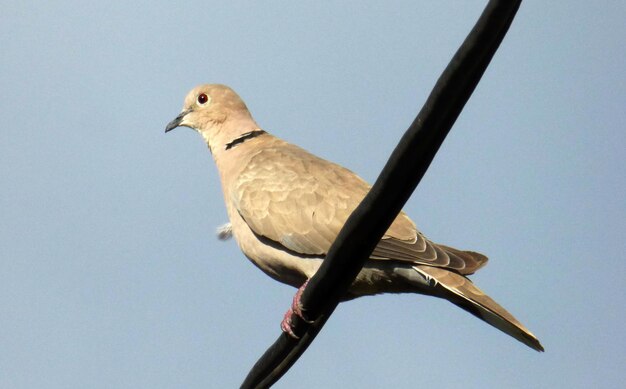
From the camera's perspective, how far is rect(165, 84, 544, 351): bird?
5.19 m

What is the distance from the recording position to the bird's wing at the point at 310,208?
5.27m

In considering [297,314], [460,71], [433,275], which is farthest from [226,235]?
[460,71]

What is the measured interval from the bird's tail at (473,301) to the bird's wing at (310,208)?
0.06m

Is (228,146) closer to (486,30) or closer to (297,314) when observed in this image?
(297,314)

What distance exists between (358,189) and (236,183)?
841 millimetres

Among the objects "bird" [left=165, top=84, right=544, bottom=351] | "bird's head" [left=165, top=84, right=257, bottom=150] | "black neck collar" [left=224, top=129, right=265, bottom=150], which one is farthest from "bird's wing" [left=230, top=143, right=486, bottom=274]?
"bird's head" [left=165, top=84, right=257, bottom=150]

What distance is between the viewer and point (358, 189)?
19.6 feet

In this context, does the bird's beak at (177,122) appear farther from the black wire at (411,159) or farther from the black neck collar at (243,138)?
the black wire at (411,159)

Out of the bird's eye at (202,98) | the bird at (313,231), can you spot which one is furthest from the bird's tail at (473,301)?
the bird's eye at (202,98)

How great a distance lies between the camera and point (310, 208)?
5.86 m

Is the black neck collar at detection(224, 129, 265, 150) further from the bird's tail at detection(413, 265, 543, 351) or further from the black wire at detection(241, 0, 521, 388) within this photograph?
the black wire at detection(241, 0, 521, 388)

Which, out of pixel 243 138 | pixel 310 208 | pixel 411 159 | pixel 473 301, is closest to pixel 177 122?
pixel 243 138

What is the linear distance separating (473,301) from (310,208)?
4.10 feet

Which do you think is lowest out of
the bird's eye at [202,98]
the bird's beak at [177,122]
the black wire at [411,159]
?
the black wire at [411,159]
